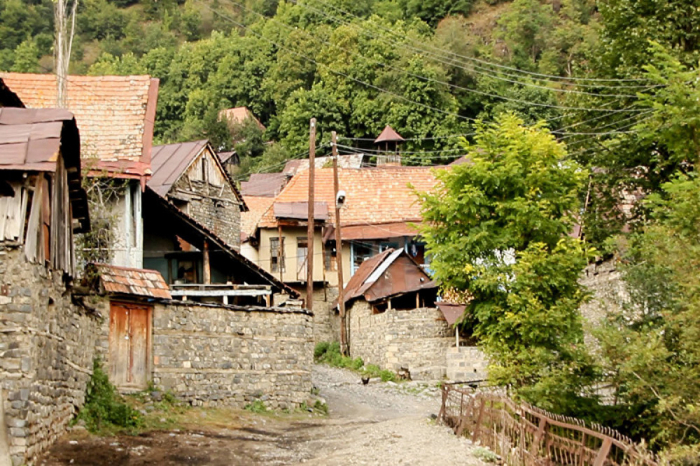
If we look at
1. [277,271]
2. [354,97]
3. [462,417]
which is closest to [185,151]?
[277,271]

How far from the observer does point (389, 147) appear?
59.5 metres

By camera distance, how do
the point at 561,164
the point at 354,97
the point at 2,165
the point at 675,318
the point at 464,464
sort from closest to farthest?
the point at 2,165 < the point at 464,464 < the point at 675,318 < the point at 561,164 < the point at 354,97

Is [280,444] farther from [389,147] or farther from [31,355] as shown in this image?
[389,147]

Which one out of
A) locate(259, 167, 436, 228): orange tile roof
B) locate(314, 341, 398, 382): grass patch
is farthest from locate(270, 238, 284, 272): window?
locate(314, 341, 398, 382): grass patch

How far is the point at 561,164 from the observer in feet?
69.0

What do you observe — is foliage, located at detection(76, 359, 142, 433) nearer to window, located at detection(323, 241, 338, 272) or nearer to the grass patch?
the grass patch

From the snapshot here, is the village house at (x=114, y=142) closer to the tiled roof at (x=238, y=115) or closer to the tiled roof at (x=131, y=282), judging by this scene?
the tiled roof at (x=131, y=282)

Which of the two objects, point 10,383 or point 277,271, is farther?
point 277,271

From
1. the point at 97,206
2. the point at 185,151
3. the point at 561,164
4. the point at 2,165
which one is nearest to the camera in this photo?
the point at 2,165

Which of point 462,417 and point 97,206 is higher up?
point 97,206

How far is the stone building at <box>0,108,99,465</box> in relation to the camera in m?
10.9

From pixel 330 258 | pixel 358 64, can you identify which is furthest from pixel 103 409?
pixel 358 64

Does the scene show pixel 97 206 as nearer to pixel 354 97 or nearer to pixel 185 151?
pixel 185 151

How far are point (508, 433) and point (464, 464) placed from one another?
127 cm
